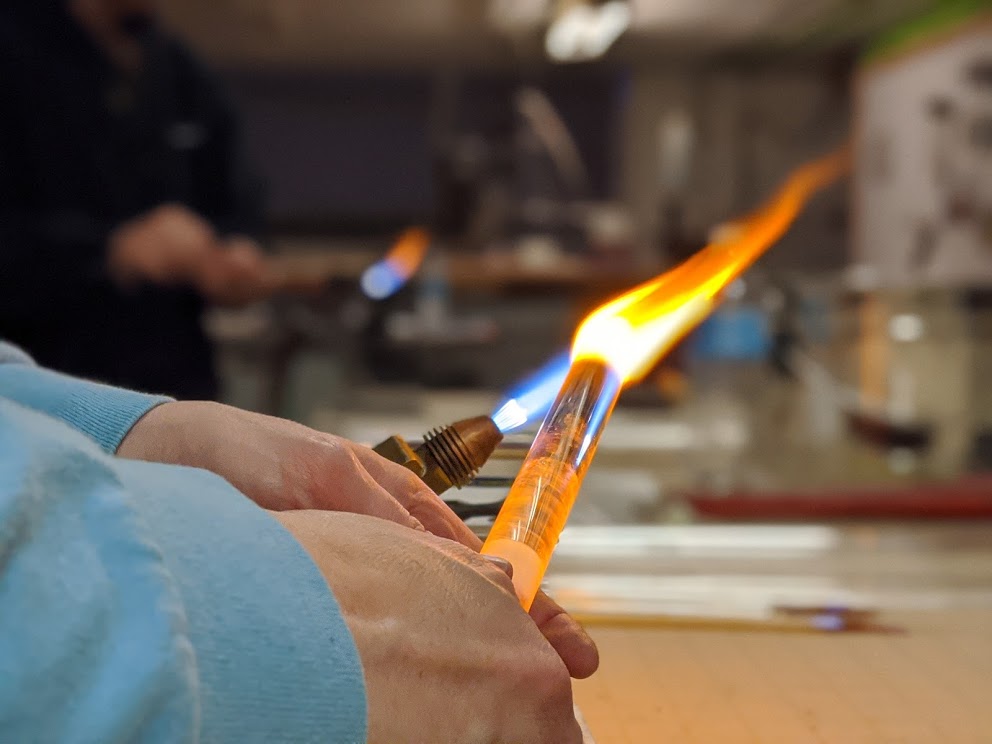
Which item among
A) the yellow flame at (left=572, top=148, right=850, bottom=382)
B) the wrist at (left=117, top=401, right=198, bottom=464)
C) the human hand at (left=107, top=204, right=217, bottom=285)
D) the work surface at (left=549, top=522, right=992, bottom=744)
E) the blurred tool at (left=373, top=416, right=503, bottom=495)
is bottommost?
the work surface at (left=549, top=522, right=992, bottom=744)

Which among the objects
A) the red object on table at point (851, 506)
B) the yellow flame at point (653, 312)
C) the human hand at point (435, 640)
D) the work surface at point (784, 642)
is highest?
the yellow flame at point (653, 312)

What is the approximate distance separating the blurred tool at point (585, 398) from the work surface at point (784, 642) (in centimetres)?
12

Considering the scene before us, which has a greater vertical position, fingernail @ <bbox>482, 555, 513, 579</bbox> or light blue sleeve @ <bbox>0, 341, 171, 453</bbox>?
light blue sleeve @ <bbox>0, 341, 171, 453</bbox>

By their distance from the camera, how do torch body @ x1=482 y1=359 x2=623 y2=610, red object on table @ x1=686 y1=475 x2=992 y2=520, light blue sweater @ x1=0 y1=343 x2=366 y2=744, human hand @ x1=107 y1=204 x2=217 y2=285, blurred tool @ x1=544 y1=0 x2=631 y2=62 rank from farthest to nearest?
blurred tool @ x1=544 y1=0 x2=631 y2=62
human hand @ x1=107 y1=204 x2=217 y2=285
red object on table @ x1=686 y1=475 x2=992 y2=520
torch body @ x1=482 y1=359 x2=623 y2=610
light blue sweater @ x1=0 y1=343 x2=366 y2=744

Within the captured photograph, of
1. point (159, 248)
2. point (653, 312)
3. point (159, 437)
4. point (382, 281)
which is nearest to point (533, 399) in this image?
point (653, 312)

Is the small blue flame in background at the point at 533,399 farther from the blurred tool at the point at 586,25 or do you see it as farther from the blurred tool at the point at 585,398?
the blurred tool at the point at 586,25

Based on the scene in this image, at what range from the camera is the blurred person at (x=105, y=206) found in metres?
1.37

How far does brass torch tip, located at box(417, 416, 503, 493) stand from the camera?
0.41 meters

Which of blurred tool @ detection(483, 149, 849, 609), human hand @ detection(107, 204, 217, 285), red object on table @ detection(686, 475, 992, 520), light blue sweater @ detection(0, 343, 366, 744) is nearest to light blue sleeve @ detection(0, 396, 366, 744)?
light blue sweater @ detection(0, 343, 366, 744)

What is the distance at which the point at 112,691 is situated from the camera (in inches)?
9.6

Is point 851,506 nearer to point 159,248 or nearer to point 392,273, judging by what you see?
point 159,248

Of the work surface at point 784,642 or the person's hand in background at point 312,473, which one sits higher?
the person's hand in background at point 312,473

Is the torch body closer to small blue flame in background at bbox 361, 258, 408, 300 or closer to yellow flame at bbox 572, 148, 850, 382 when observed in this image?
yellow flame at bbox 572, 148, 850, 382

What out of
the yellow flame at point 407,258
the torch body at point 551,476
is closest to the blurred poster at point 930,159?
the yellow flame at point 407,258
